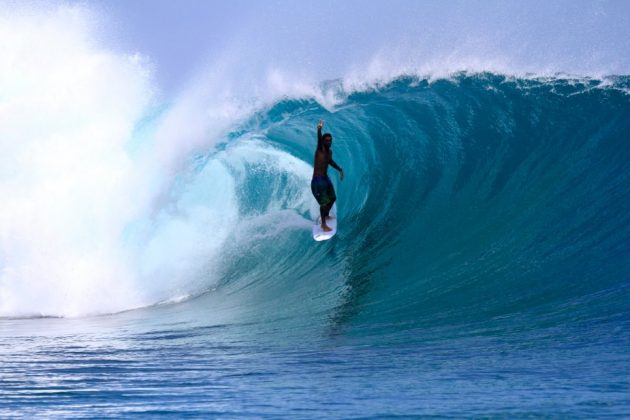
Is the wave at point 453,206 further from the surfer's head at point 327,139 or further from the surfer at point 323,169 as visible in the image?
the surfer's head at point 327,139

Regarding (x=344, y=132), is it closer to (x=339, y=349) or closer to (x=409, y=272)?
(x=409, y=272)

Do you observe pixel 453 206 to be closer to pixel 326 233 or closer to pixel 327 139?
pixel 326 233

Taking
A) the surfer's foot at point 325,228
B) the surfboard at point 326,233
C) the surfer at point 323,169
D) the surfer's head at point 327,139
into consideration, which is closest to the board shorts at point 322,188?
the surfer at point 323,169

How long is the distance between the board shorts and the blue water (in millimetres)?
859

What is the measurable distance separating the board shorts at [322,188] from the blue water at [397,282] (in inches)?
33.8

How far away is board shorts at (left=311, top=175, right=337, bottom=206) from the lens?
8.09 metres

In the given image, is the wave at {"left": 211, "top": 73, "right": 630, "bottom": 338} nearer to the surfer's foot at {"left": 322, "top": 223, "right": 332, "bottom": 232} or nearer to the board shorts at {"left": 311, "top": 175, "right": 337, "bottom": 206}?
the surfer's foot at {"left": 322, "top": 223, "right": 332, "bottom": 232}

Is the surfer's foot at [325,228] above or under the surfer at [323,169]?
under

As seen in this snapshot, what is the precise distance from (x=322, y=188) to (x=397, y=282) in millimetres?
1326

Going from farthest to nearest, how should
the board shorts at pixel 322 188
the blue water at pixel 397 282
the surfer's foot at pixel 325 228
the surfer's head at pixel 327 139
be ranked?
1. the surfer's foot at pixel 325 228
2. the board shorts at pixel 322 188
3. the surfer's head at pixel 327 139
4. the blue water at pixel 397 282

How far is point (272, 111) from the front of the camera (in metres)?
12.1

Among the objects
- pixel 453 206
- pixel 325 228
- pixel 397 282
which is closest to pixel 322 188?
pixel 325 228

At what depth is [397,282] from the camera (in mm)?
7594

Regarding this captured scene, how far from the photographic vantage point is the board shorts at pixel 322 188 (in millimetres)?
8094
